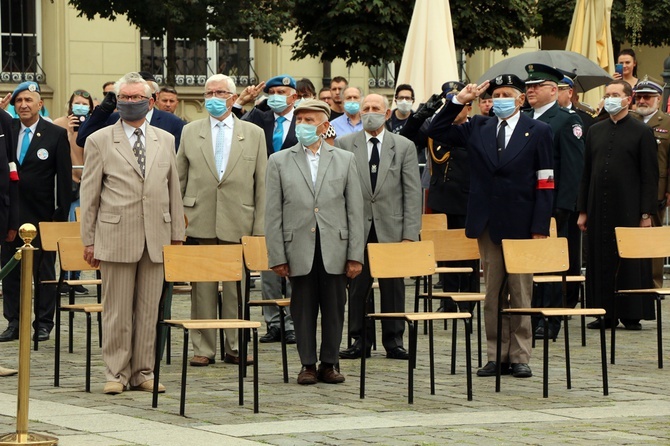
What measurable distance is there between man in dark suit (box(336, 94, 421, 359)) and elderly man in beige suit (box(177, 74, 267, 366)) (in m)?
0.86

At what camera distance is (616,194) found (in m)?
15.0

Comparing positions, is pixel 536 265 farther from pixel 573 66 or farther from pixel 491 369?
pixel 573 66

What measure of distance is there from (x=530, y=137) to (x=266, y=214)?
2.10 m

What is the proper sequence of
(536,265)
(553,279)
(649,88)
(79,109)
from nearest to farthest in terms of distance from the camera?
(536,265), (553,279), (649,88), (79,109)

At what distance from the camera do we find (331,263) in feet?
38.3

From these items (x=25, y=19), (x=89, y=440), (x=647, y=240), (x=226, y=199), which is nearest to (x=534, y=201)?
(x=647, y=240)

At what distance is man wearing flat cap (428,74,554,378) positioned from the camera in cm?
1209

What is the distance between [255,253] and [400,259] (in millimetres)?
1362

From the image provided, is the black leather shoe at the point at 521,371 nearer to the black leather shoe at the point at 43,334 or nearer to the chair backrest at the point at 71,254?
the chair backrest at the point at 71,254

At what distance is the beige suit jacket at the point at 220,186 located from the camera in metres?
12.8

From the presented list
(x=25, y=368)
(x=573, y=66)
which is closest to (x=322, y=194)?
(x=25, y=368)

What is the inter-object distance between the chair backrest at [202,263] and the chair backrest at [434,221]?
4.03 metres

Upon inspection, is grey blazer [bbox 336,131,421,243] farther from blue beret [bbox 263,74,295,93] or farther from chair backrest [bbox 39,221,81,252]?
chair backrest [bbox 39,221,81,252]

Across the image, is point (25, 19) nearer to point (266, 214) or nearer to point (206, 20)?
point (206, 20)
